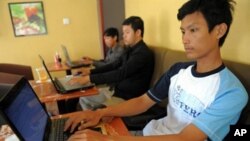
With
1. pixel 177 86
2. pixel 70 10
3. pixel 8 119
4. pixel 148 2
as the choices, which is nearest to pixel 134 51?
pixel 148 2

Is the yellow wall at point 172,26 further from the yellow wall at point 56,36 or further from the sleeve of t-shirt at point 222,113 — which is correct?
the yellow wall at point 56,36

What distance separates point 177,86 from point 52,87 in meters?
1.15

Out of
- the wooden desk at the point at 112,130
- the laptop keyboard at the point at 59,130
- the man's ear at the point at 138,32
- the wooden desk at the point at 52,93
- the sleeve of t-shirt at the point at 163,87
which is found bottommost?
the wooden desk at the point at 52,93

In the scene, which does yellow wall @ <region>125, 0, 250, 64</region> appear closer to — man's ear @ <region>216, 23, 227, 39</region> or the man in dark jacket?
the man in dark jacket

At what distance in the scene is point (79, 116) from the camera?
119cm

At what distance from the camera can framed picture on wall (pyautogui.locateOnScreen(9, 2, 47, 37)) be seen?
4.02 metres

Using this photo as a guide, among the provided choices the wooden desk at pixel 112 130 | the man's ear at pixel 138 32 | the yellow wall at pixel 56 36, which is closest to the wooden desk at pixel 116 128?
the wooden desk at pixel 112 130

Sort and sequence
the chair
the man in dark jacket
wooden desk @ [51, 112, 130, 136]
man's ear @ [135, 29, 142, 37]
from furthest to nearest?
the chair < man's ear @ [135, 29, 142, 37] < the man in dark jacket < wooden desk @ [51, 112, 130, 136]

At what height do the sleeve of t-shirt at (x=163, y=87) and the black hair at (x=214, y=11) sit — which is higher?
the black hair at (x=214, y=11)

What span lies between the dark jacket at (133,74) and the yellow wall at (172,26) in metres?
0.26

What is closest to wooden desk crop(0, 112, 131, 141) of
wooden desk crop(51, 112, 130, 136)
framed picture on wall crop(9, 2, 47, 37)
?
wooden desk crop(51, 112, 130, 136)

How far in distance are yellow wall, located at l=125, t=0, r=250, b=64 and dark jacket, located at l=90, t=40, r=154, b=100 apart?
0.87ft

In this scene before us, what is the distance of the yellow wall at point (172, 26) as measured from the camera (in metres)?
1.29

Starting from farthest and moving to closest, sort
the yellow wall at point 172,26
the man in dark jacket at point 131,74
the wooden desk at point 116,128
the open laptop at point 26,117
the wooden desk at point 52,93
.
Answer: the man in dark jacket at point 131,74, the wooden desk at point 52,93, the yellow wall at point 172,26, the wooden desk at point 116,128, the open laptop at point 26,117
